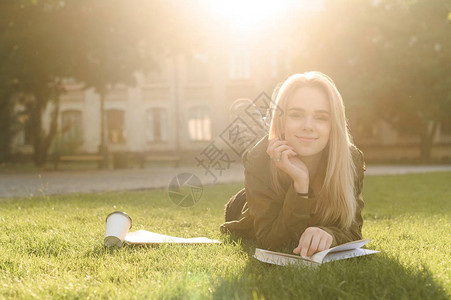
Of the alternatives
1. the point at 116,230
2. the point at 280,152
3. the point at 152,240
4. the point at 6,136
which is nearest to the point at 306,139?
the point at 280,152

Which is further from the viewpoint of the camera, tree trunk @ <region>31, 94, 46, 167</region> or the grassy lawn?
tree trunk @ <region>31, 94, 46, 167</region>

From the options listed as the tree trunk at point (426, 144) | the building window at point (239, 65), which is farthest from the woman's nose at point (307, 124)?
the building window at point (239, 65)

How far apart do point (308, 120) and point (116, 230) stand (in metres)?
1.66

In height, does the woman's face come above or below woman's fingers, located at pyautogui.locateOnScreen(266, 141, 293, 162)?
above

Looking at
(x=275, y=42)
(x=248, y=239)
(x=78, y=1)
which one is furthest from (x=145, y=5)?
(x=275, y=42)

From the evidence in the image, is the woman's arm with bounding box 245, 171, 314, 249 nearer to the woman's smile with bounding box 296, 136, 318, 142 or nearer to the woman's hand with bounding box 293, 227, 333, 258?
the woman's hand with bounding box 293, 227, 333, 258

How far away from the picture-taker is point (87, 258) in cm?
295

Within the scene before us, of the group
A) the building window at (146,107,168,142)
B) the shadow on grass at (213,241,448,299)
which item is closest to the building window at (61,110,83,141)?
the building window at (146,107,168,142)

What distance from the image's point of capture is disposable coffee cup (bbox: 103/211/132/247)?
3.31 metres

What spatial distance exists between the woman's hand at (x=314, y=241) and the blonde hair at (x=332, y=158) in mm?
Result: 238

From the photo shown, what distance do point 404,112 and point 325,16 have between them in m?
5.97

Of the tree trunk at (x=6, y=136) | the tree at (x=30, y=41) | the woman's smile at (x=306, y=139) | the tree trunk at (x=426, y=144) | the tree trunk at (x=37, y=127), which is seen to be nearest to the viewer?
the woman's smile at (x=306, y=139)

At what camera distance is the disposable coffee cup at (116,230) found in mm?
3312

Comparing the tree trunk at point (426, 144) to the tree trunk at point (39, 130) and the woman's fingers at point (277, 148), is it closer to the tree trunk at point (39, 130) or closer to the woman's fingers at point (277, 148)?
the tree trunk at point (39, 130)
